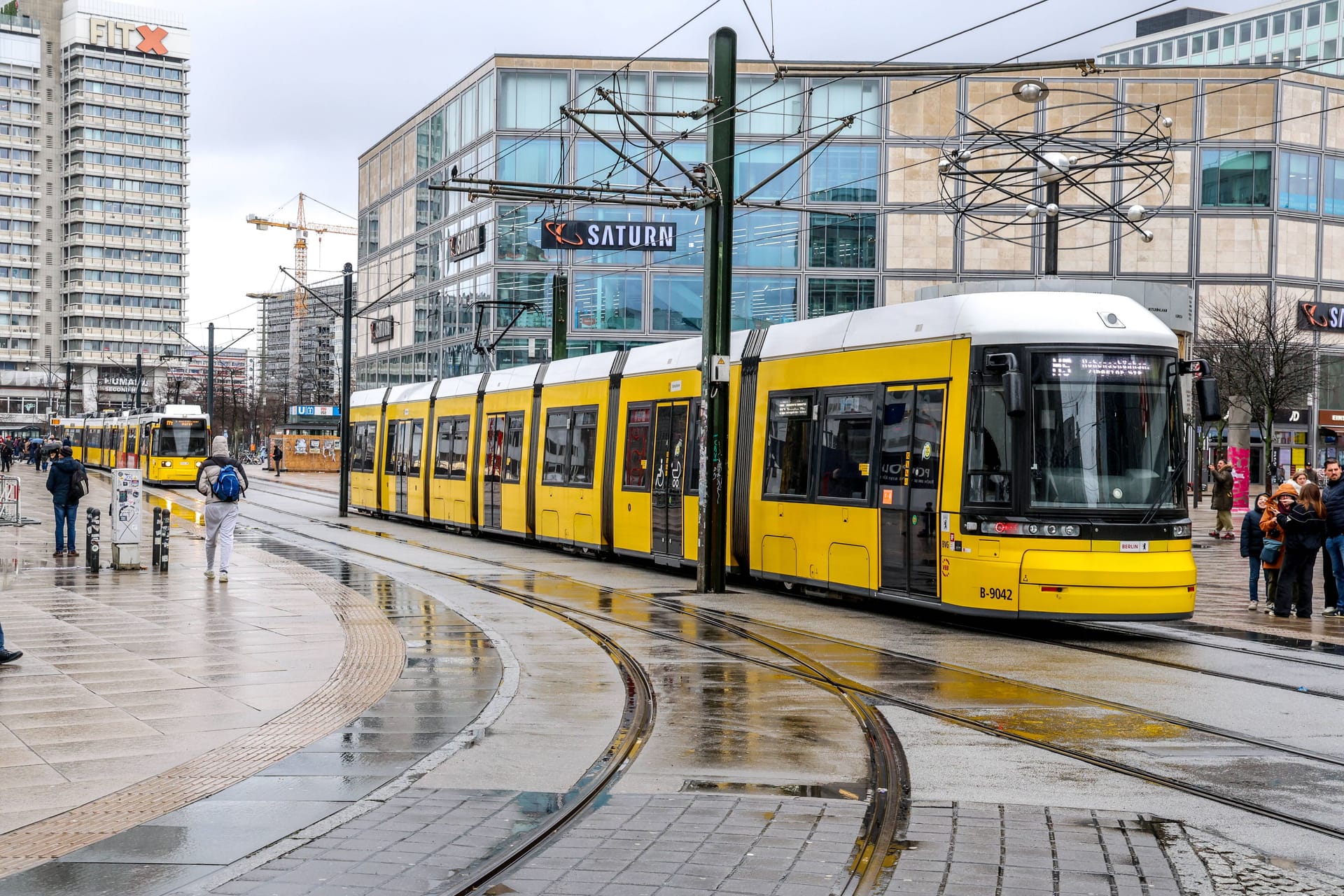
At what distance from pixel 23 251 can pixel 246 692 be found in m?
146

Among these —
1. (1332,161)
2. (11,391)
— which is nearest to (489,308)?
(1332,161)

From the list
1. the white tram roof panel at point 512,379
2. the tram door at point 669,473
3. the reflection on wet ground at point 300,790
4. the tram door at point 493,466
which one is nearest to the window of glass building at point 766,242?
the white tram roof panel at point 512,379

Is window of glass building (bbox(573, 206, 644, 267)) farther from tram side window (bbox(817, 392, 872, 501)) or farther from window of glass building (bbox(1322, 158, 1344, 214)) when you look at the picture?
tram side window (bbox(817, 392, 872, 501))

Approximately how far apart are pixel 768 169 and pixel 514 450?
3342 cm

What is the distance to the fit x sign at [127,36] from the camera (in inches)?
5477

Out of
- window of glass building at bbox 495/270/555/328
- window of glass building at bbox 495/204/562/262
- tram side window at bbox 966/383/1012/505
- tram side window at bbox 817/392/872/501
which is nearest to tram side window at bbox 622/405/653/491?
tram side window at bbox 817/392/872/501

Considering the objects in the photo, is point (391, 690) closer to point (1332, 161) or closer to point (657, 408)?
point (657, 408)

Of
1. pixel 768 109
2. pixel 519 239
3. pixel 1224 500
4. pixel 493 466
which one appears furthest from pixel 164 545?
pixel 519 239

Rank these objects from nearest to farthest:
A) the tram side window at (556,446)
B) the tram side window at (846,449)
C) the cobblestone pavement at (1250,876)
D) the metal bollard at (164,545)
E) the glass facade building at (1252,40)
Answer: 1. the cobblestone pavement at (1250,876)
2. the tram side window at (846,449)
3. the metal bollard at (164,545)
4. the tram side window at (556,446)
5. the glass facade building at (1252,40)

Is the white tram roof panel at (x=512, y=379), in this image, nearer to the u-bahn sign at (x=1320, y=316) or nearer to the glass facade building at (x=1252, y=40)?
the u-bahn sign at (x=1320, y=316)

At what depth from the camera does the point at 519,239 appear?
60.4m

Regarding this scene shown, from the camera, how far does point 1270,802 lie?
6.87 meters

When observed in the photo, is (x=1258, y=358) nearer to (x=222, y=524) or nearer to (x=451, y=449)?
(x=451, y=449)

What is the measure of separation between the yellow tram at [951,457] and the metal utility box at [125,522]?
703 cm
